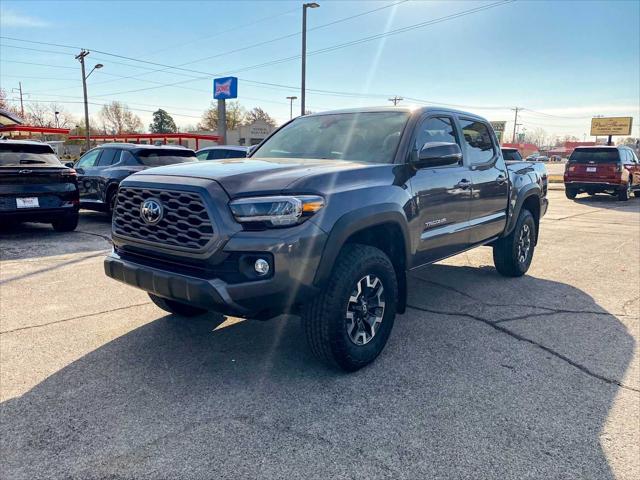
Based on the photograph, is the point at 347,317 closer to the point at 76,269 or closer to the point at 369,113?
the point at 369,113

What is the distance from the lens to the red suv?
17.0 metres

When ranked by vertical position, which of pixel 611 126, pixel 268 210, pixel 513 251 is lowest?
pixel 513 251

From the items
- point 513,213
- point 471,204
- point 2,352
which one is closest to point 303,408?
point 2,352

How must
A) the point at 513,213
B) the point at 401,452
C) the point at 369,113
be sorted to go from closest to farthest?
1. the point at 401,452
2. the point at 369,113
3. the point at 513,213

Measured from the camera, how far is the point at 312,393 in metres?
3.04

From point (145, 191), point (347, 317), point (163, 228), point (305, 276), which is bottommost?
point (347, 317)

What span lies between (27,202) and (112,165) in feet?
8.00

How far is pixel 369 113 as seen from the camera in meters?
4.25

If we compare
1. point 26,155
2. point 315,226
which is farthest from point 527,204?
point 26,155

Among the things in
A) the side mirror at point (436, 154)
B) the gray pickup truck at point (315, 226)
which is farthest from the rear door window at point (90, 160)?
the side mirror at point (436, 154)

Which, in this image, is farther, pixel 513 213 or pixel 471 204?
pixel 513 213

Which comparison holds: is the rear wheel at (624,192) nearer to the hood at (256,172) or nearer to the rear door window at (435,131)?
the rear door window at (435,131)

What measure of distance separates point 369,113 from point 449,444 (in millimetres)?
2812

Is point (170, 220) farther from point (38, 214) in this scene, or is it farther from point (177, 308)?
point (38, 214)
